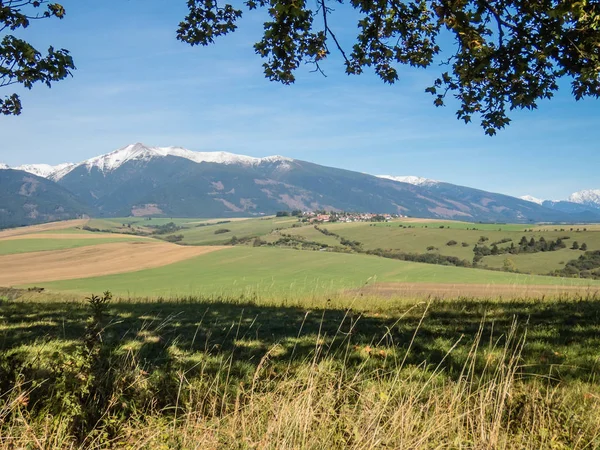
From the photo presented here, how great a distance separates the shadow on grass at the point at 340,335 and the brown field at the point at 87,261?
192 feet

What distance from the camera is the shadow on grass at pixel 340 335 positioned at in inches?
A: 209

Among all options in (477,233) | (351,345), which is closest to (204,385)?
(351,345)

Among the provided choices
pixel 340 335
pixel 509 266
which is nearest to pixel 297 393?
pixel 340 335

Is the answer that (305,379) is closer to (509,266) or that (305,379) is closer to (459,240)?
(509,266)

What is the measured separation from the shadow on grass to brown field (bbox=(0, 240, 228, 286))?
58518 mm

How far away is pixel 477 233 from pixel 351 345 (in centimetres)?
12733

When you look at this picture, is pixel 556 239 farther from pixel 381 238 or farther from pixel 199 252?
pixel 199 252

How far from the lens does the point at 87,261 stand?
249 ft

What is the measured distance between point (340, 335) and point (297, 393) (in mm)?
2750

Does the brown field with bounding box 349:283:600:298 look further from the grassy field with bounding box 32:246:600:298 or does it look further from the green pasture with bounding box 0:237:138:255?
the green pasture with bounding box 0:237:138:255

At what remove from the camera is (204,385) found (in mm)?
4566

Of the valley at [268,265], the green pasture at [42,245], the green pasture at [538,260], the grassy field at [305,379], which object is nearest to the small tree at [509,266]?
the valley at [268,265]

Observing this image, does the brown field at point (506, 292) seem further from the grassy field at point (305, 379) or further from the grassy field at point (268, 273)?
the grassy field at point (268, 273)

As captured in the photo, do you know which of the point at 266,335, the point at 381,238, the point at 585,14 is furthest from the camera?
the point at 381,238
